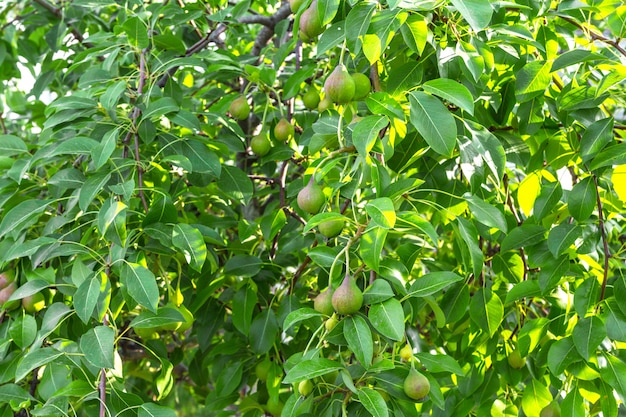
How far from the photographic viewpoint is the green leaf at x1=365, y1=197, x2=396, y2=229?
0.90m

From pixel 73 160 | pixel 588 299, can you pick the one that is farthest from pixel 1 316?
pixel 588 299

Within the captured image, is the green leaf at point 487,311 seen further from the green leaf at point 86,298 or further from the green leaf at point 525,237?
the green leaf at point 86,298

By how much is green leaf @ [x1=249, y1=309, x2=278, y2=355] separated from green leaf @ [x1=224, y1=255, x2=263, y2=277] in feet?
0.28

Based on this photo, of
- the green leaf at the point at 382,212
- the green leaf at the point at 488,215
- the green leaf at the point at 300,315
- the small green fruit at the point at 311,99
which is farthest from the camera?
the small green fruit at the point at 311,99

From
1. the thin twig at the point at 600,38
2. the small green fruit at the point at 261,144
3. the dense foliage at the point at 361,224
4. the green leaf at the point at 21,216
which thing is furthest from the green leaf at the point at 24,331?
the thin twig at the point at 600,38

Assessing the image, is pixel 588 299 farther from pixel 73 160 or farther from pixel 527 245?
pixel 73 160

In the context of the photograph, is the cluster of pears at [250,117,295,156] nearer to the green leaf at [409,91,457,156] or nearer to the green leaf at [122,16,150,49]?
the green leaf at [122,16,150,49]

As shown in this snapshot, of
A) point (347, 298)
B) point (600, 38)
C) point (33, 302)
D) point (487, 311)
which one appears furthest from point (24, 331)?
point (600, 38)

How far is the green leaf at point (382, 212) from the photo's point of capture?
0.90m

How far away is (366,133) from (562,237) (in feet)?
1.36

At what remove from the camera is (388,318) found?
0.94m

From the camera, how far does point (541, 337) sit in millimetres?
1263

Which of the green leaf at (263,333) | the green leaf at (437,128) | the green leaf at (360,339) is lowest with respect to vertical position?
the green leaf at (263,333)

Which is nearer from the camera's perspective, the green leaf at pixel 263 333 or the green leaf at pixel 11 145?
the green leaf at pixel 263 333
